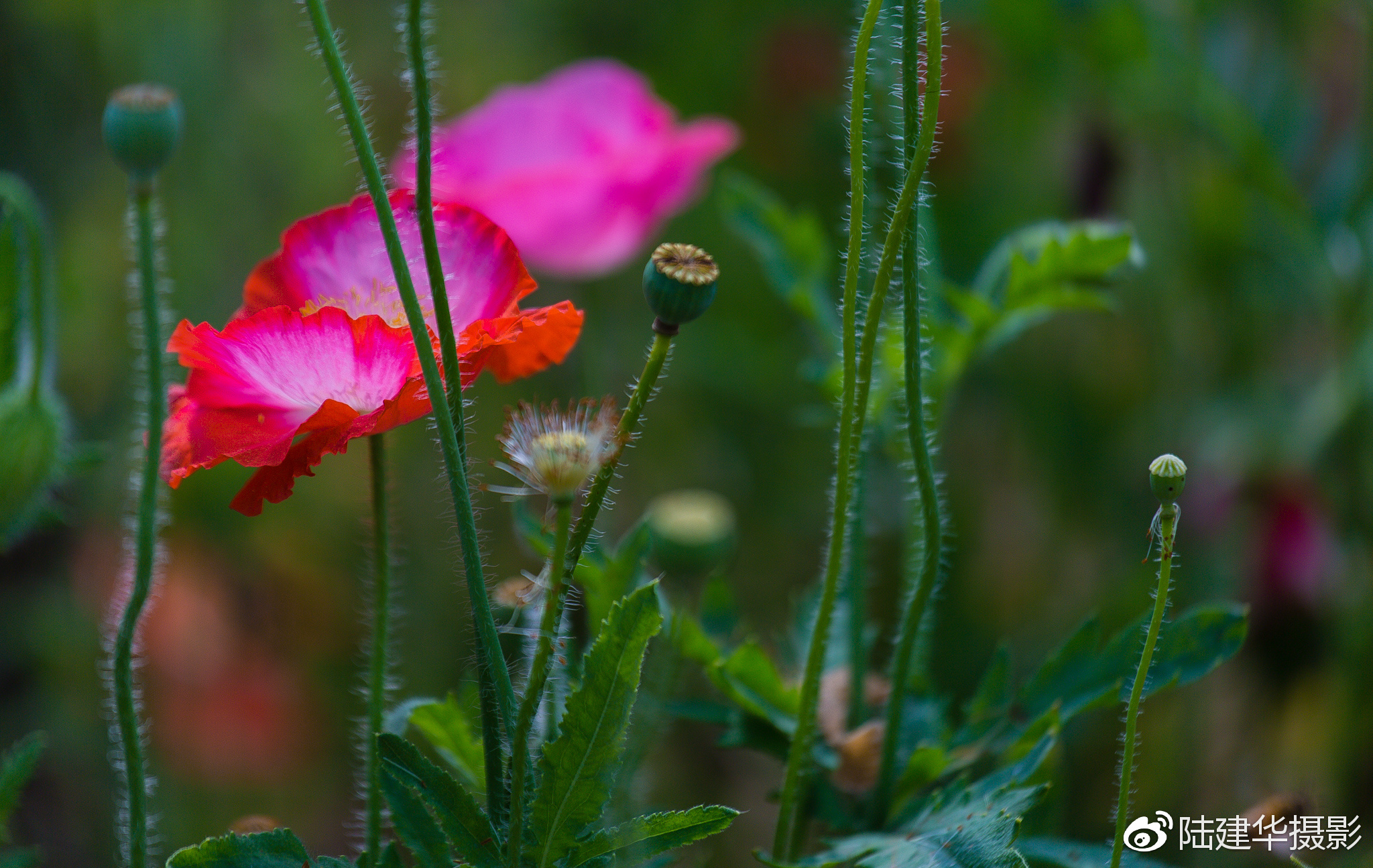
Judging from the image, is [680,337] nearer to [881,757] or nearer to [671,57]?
[671,57]

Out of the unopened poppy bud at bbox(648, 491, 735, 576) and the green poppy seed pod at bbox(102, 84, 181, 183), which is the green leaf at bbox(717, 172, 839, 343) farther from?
the green poppy seed pod at bbox(102, 84, 181, 183)

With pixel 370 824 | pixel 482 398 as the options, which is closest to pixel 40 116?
pixel 482 398

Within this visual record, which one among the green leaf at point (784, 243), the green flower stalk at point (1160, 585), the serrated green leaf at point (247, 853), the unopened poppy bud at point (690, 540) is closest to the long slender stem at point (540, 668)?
the serrated green leaf at point (247, 853)

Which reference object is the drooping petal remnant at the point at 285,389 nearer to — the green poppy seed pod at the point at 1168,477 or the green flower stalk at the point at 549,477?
the green flower stalk at the point at 549,477

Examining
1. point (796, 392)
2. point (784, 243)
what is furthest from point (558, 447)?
point (796, 392)

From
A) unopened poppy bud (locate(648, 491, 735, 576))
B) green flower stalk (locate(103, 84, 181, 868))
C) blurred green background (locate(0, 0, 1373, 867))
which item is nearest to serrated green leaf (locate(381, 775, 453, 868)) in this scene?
green flower stalk (locate(103, 84, 181, 868))

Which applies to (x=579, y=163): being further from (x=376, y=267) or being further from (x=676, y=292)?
(x=676, y=292)
